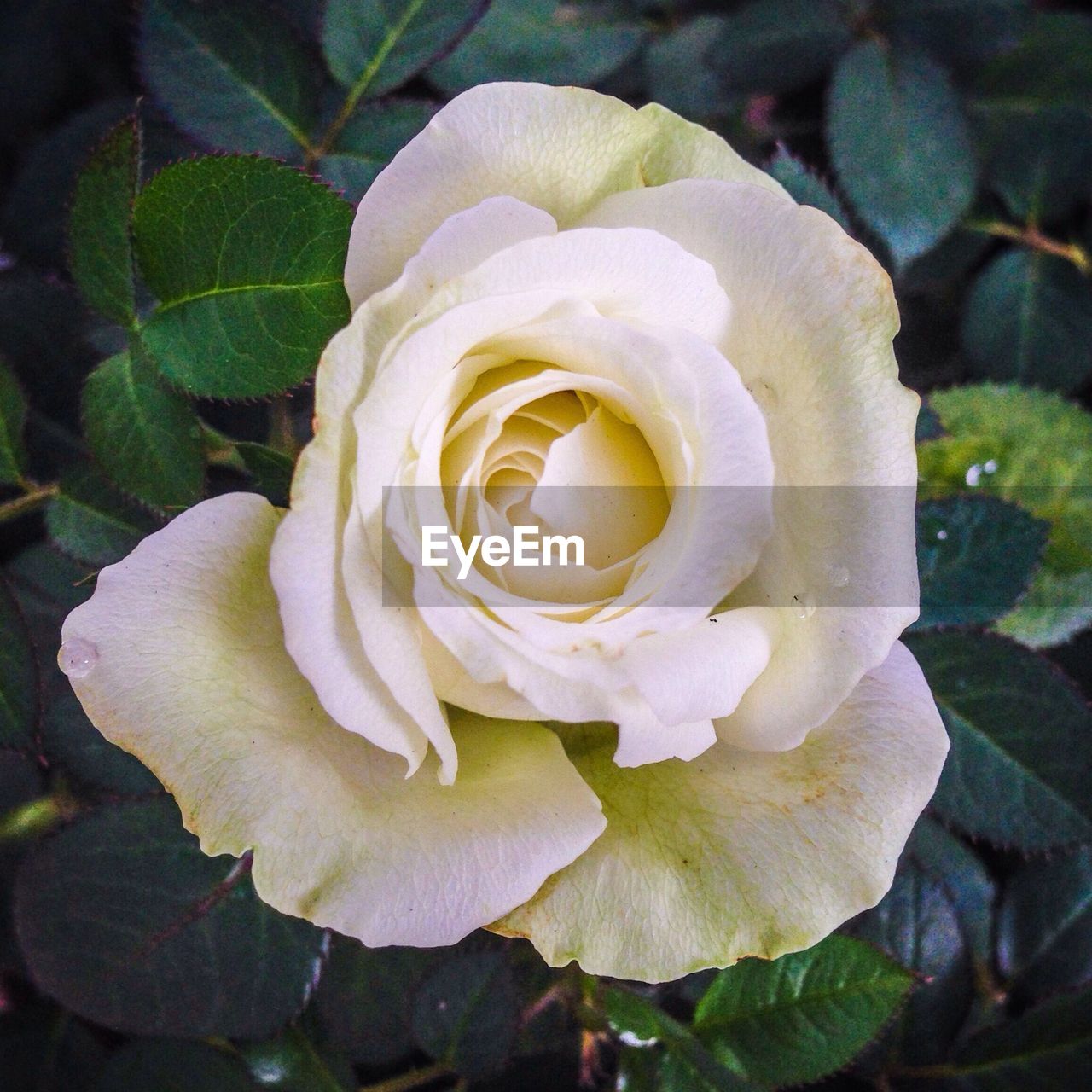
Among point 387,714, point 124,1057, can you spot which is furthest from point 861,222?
point 124,1057

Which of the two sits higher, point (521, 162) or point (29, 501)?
point (521, 162)

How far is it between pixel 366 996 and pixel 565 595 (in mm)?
380

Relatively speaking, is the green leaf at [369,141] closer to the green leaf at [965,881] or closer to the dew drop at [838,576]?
the dew drop at [838,576]

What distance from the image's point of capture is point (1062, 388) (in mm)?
940

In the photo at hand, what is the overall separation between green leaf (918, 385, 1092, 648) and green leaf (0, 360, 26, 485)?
61cm

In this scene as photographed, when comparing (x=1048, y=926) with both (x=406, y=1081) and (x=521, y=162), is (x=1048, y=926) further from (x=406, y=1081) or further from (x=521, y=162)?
(x=521, y=162)

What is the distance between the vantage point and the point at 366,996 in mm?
667

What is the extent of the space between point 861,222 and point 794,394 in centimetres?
46

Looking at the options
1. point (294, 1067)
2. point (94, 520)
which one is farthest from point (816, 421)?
point (294, 1067)

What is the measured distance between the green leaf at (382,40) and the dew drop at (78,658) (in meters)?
0.40

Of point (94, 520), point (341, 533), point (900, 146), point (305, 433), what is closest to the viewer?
point (341, 533)

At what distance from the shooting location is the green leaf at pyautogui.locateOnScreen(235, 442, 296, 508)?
46 centimetres

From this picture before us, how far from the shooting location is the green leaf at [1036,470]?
0.83 metres

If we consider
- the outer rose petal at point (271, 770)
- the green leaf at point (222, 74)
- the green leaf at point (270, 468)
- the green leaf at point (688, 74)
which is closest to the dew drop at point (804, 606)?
the outer rose petal at point (271, 770)
